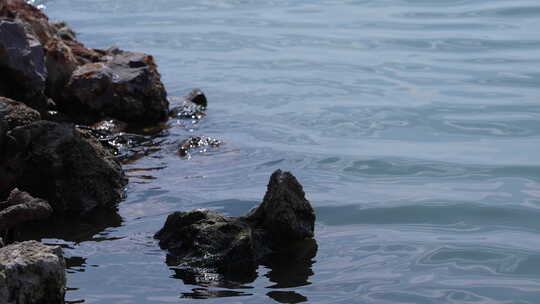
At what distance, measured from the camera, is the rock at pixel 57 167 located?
8414mm

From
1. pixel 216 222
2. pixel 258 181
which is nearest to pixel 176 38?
pixel 258 181

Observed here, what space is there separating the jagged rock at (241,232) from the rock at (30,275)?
4.59 ft

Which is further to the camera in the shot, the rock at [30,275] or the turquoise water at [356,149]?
the turquoise water at [356,149]

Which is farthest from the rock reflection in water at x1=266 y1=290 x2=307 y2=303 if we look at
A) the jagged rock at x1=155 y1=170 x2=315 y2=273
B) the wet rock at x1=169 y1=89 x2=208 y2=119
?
the wet rock at x1=169 y1=89 x2=208 y2=119

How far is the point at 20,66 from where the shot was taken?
406 inches

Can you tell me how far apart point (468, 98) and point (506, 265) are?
494 cm

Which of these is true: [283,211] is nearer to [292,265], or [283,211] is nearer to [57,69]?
Result: [292,265]

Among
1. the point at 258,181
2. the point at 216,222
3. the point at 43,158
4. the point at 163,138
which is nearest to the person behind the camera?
the point at 216,222

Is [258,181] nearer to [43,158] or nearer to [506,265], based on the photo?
[43,158]

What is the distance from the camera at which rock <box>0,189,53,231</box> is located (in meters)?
7.06

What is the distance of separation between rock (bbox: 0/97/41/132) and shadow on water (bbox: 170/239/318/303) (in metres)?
1.89

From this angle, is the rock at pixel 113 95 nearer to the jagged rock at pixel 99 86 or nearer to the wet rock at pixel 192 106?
the jagged rock at pixel 99 86

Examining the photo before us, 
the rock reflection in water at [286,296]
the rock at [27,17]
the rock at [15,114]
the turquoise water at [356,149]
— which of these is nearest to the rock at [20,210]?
the turquoise water at [356,149]

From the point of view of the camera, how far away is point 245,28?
17.4 metres
